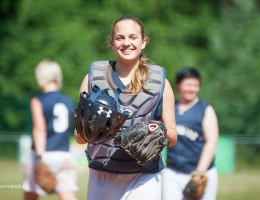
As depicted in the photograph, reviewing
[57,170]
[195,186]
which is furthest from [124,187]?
[57,170]

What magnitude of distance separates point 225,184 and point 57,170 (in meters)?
5.96

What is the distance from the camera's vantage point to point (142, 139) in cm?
366

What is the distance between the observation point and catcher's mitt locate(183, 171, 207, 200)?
5.54 m

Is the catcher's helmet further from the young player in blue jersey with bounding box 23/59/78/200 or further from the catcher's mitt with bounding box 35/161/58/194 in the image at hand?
the young player in blue jersey with bounding box 23/59/78/200

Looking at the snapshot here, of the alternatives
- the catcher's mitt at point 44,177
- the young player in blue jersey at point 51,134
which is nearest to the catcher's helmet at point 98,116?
the catcher's mitt at point 44,177

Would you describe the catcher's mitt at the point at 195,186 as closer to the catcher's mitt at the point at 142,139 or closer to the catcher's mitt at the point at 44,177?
the catcher's mitt at the point at 44,177

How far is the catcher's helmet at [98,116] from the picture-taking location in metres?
3.54

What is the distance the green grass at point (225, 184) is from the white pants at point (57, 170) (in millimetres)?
1475

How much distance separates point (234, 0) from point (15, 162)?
859 cm

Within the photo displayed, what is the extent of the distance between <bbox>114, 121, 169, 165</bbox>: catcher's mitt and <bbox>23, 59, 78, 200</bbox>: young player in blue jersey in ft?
8.59

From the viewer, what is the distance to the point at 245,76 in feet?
55.9

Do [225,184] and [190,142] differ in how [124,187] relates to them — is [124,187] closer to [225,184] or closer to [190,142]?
[190,142]

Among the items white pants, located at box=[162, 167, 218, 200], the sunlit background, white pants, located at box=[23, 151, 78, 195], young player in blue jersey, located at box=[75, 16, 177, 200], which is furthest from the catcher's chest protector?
the sunlit background

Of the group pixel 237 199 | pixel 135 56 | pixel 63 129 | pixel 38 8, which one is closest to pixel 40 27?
pixel 38 8
